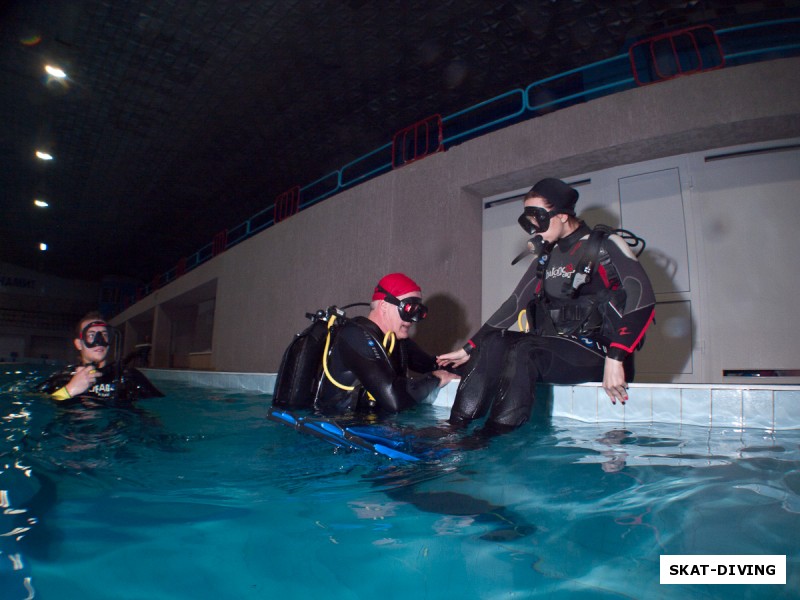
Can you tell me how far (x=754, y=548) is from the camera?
90cm

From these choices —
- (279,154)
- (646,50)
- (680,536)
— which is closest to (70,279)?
(279,154)

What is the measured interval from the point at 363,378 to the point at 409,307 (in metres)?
0.58

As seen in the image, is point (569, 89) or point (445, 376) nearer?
point (445, 376)

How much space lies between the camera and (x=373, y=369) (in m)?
→ 2.54

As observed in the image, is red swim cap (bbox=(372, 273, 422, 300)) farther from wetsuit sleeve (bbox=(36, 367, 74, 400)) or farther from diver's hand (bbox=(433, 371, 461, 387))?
wetsuit sleeve (bbox=(36, 367, 74, 400))

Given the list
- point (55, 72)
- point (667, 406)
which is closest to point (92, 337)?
point (667, 406)

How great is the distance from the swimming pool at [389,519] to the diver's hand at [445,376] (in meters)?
1.27

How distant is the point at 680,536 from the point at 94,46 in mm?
8832

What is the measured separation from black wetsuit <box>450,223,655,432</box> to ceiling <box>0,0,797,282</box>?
190 inches

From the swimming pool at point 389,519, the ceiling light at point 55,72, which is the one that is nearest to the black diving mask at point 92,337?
the swimming pool at point 389,519

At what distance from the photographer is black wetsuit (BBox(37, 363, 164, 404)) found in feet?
10.3

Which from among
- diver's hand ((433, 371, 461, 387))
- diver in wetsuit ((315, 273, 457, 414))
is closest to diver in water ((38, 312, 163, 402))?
diver in wetsuit ((315, 273, 457, 414))

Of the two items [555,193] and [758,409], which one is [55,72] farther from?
[758,409]

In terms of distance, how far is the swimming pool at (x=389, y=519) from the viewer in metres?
0.81
